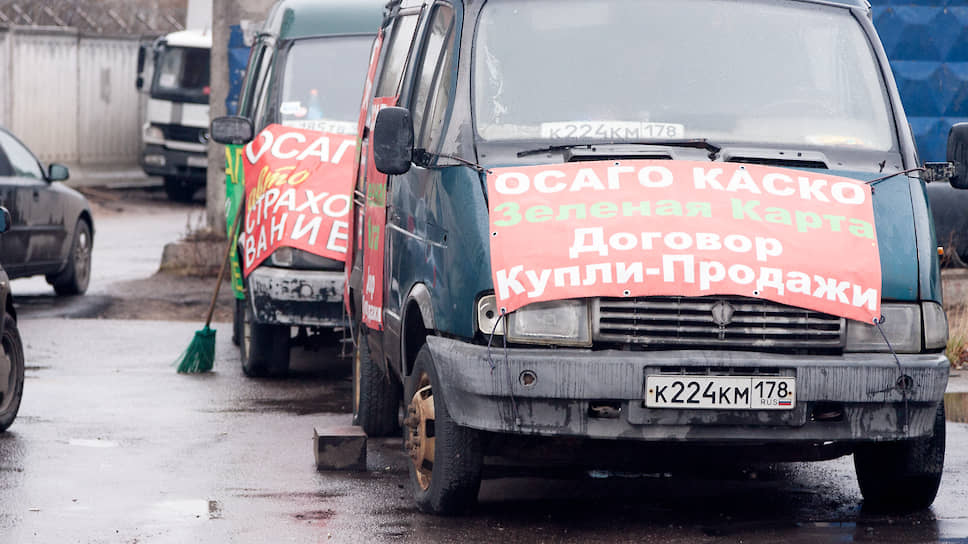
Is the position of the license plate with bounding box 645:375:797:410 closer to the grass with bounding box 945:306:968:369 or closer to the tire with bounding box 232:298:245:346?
the grass with bounding box 945:306:968:369

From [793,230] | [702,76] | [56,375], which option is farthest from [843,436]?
[56,375]

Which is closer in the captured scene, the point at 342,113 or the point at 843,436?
the point at 843,436

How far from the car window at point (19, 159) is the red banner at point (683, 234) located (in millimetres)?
9801

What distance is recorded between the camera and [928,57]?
14172 mm

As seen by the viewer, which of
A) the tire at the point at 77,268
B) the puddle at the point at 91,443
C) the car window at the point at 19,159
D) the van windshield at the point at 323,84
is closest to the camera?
the puddle at the point at 91,443

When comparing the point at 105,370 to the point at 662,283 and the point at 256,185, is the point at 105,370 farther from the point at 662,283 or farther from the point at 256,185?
the point at 662,283

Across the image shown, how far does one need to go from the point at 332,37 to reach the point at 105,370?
263 centimetres

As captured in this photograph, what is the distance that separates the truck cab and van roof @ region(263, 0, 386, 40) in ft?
56.8

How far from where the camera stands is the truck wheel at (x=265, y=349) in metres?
10.9

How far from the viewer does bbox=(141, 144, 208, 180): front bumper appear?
28.8 meters

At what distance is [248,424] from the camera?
9.12 m

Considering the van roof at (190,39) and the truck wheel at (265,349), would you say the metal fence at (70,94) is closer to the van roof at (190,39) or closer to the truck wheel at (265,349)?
the van roof at (190,39)

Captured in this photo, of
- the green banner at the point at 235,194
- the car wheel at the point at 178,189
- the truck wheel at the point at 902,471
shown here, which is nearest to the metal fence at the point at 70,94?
the car wheel at the point at 178,189

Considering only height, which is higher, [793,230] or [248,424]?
[793,230]
